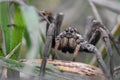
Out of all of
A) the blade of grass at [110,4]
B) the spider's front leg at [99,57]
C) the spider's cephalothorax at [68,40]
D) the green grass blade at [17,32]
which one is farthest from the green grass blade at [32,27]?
the blade of grass at [110,4]

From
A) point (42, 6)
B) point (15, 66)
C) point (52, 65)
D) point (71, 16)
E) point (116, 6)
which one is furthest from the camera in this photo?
point (42, 6)

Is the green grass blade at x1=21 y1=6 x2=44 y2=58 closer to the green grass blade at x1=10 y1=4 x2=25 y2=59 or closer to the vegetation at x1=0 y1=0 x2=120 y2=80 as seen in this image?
the vegetation at x1=0 y1=0 x2=120 y2=80

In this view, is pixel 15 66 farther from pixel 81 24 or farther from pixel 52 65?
pixel 81 24

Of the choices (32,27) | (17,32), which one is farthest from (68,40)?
(32,27)

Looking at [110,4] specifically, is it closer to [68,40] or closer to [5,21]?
[68,40]

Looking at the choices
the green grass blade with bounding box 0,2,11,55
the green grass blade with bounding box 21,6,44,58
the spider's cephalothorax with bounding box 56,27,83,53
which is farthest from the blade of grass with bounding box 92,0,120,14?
the green grass blade with bounding box 21,6,44,58

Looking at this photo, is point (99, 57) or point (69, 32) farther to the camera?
point (69, 32)

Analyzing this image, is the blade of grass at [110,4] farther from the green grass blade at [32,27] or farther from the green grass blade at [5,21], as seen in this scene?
the green grass blade at [32,27]

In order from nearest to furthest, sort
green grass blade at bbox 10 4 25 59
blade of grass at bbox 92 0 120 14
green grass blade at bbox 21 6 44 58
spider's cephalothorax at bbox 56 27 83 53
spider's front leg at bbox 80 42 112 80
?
green grass blade at bbox 21 6 44 58, green grass blade at bbox 10 4 25 59, spider's front leg at bbox 80 42 112 80, spider's cephalothorax at bbox 56 27 83 53, blade of grass at bbox 92 0 120 14

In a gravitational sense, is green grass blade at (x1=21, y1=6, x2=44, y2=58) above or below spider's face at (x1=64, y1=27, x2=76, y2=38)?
above

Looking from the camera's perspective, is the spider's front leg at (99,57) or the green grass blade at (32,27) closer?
the green grass blade at (32,27)

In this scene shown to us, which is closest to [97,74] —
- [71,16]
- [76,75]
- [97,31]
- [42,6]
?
[76,75]
